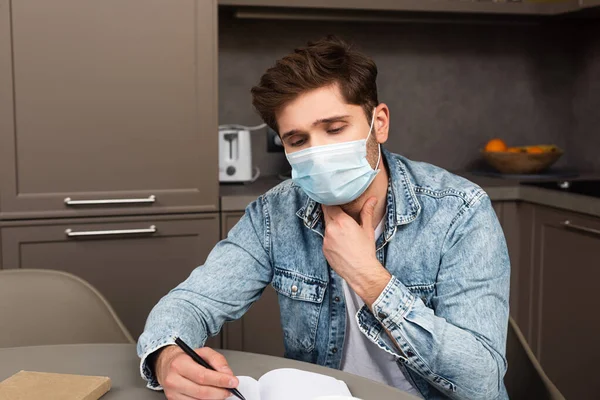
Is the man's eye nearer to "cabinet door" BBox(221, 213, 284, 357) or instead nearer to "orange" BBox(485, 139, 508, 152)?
"cabinet door" BBox(221, 213, 284, 357)

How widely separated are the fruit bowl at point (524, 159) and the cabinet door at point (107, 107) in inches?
46.0

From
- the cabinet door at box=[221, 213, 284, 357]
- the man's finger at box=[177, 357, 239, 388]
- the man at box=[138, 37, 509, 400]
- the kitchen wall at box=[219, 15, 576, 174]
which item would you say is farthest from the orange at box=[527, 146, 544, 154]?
the man's finger at box=[177, 357, 239, 388]

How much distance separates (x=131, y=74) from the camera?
2414 mm

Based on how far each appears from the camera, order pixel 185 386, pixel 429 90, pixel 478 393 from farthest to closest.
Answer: pixel 429 90 → pixel 478 393 → pixel 185 386

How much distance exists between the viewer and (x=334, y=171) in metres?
1.30

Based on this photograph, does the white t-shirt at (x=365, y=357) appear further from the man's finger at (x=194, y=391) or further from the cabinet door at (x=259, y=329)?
the cabinet door at (x=259, y=329)

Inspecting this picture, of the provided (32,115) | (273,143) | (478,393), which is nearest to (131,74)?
(32,115)

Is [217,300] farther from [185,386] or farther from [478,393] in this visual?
[478,393]

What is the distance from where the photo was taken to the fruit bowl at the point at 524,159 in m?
2.90

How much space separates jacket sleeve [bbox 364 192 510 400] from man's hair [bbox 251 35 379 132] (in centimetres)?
33

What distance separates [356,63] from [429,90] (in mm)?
1967

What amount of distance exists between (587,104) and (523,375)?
7.28 feet

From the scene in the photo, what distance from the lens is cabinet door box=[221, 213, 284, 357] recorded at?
2582mm

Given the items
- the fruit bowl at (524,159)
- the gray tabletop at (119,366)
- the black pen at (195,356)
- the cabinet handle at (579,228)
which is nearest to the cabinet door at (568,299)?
the cabinet handle at (579,228)
